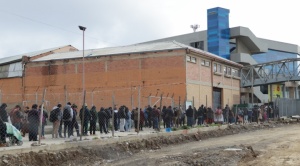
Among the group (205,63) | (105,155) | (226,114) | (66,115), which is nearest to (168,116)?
(226,114)

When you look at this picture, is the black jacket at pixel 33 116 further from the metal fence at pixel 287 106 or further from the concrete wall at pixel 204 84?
the metal fence at pixel 287 106

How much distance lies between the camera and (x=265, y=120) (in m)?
33.8

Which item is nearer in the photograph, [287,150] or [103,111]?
[287,150]

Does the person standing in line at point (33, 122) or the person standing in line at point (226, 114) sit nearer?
the person standing in line at point (33, 122)

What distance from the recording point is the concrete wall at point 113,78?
34.4 m

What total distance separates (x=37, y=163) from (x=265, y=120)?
25568 millimetres

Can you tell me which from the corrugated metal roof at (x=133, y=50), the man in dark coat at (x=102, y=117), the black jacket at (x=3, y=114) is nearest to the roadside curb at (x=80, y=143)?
the black jacket at (x=3, y=114)

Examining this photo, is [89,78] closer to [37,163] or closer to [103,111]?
[103,111]

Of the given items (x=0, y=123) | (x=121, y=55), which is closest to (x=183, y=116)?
(x=121, y=55)

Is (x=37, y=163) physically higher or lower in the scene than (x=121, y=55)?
lower

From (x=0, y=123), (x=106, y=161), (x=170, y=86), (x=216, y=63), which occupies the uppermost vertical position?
(x=216, y=63)

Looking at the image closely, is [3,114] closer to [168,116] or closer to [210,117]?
[168,116]

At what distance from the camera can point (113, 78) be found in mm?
37219

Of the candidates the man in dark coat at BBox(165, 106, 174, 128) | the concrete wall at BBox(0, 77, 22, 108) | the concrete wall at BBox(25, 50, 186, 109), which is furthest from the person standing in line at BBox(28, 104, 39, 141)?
the concrete wall at BBox(0, 77, 22, 108)
